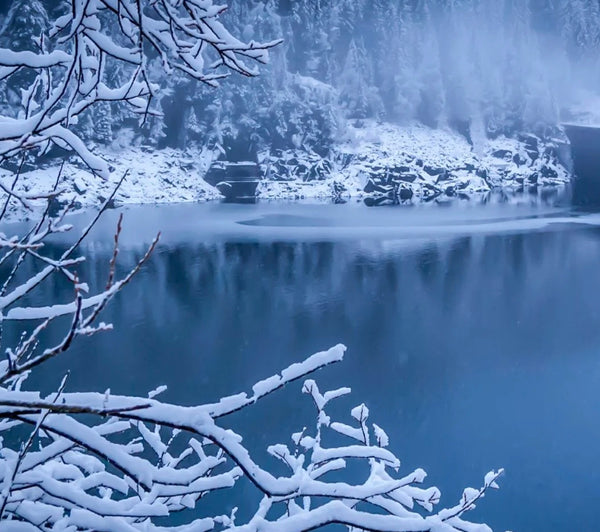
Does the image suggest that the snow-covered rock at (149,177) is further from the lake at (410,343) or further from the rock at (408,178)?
the lake at (410,343)

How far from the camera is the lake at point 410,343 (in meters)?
8.81

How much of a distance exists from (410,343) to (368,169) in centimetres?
5430

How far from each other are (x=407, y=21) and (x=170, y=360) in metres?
92.9

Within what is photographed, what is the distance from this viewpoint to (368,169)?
217 feet

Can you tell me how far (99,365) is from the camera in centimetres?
1192

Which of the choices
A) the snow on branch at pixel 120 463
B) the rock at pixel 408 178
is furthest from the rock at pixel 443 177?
the snow on branch at pixel 120 463

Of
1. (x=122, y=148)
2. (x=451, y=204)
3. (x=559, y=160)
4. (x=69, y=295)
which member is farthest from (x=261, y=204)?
(x=559, y=160)

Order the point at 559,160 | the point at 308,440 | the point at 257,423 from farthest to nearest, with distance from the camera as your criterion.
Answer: the point at 559,160
the point at 257,423
the point at 308,440

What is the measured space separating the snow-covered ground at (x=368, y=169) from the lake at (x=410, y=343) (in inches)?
1168

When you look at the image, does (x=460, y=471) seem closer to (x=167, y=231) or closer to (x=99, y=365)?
(x=99, y=365)

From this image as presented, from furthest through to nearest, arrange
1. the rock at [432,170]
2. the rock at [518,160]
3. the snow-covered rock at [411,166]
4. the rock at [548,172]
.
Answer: the rock at [518,160], the rock at [548,172], the rock at [432,170], the snow-covered rock at [411,166]

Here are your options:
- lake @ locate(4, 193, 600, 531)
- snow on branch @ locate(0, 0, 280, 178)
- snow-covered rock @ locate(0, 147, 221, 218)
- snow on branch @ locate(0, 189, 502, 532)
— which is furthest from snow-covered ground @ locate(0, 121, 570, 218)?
snow on branch @ locate(0, 189, 502, 532)

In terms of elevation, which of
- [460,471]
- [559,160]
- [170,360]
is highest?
[559,160]

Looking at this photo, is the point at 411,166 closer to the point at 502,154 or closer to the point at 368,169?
the point at 368,169
